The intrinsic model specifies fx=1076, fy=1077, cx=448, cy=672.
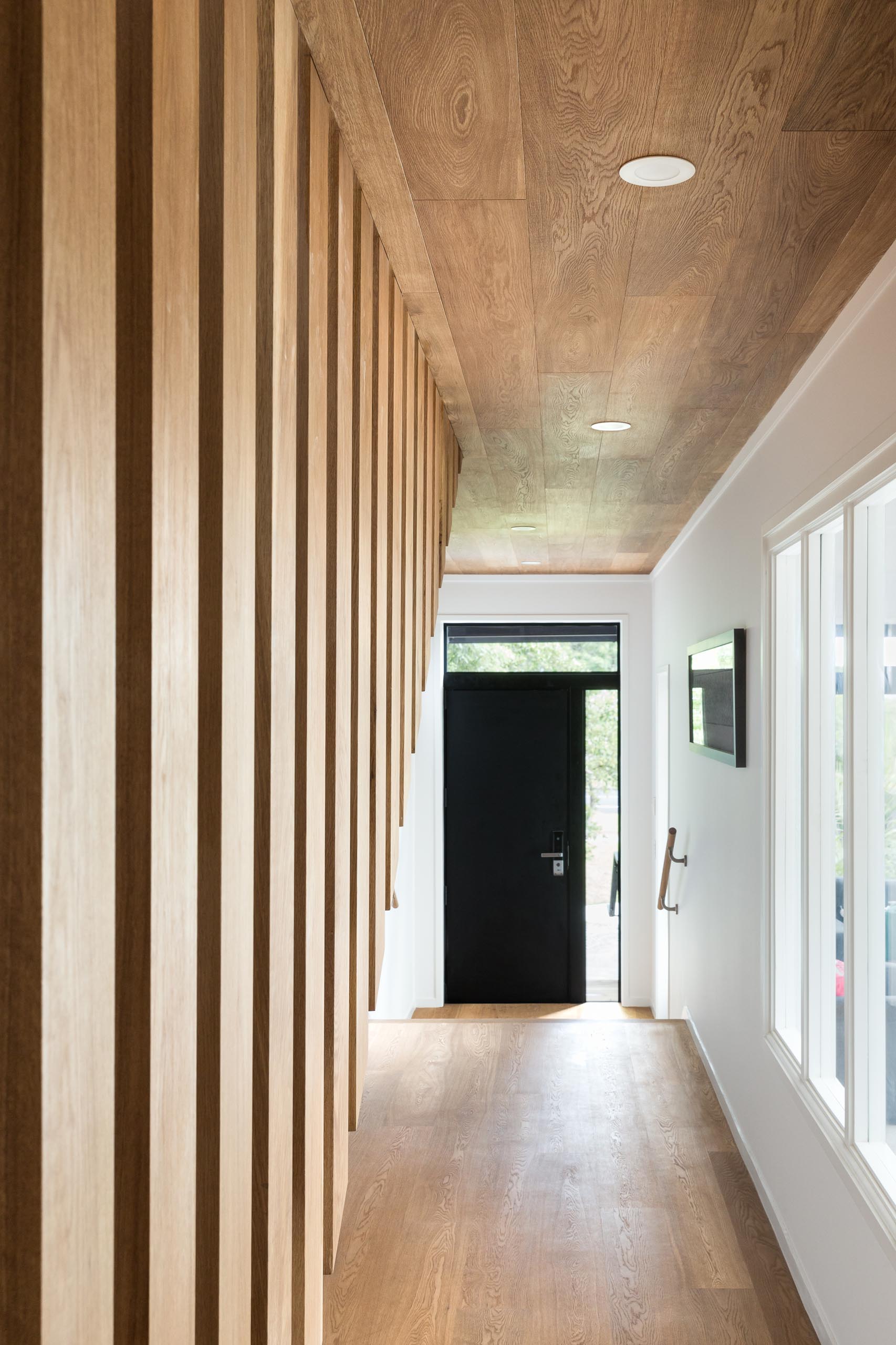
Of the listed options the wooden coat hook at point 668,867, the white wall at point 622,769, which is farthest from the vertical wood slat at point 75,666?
the white wall at point 622,769

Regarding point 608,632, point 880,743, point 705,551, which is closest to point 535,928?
point 608,632

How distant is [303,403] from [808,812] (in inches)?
77.1

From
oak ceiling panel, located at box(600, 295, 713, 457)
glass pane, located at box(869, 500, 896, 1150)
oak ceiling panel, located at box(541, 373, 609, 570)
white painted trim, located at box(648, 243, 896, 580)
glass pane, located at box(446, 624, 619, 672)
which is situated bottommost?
glass pane, located at box(869, 500, 896, 1150)

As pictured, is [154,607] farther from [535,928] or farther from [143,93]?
[535,928]

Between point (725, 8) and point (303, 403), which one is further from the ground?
point (725, 8)

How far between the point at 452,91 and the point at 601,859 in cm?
610

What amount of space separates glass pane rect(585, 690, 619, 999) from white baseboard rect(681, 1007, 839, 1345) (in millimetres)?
2813

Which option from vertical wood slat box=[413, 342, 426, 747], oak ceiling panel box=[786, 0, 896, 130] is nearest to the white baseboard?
vertical wood slat box=[413, 342, 426, 747]

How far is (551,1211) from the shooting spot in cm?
316

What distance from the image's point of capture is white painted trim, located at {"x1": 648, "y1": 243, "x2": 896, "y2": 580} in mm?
2029

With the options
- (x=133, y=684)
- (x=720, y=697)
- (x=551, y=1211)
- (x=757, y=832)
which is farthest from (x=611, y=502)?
(x=133, y=684)

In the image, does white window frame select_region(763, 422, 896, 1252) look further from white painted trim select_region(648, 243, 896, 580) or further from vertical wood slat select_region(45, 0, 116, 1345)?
vertical wood slat select_region(45, 0, 116, 1345)

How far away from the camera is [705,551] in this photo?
15.0 ft

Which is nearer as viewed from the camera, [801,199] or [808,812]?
[801,199]
